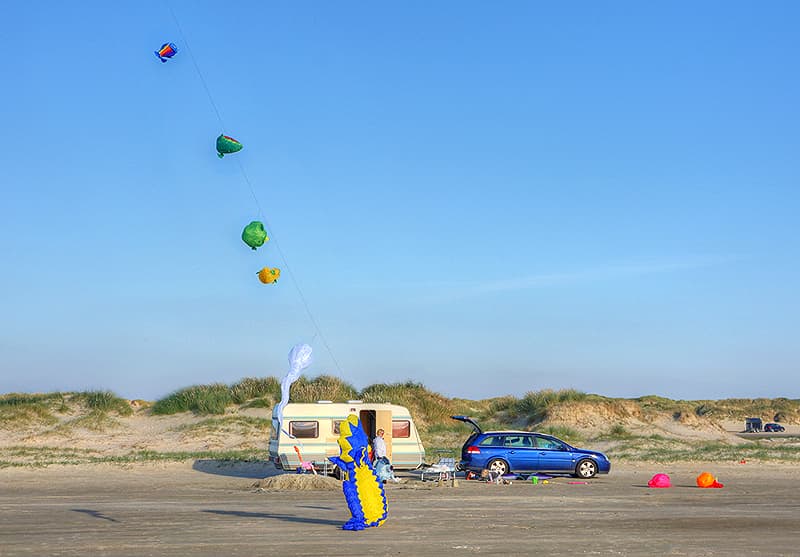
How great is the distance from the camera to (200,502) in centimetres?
2042

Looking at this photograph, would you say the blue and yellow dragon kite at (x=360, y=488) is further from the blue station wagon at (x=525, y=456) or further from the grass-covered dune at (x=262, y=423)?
the grass-covered dune at (x=262, y=423)

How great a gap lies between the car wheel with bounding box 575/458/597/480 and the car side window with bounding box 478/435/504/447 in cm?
235

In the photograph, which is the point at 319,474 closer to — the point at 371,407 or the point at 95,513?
the point at 371,407

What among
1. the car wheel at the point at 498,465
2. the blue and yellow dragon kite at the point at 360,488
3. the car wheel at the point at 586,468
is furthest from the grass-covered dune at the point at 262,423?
the blue and yellow dragon kite at the point at 360,488

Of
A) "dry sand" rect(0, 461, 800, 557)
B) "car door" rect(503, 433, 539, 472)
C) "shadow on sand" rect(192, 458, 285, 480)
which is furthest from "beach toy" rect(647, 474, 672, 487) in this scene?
"shadow on sand" rect(192, 458, 285, 480)

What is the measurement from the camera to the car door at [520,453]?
87.8ft

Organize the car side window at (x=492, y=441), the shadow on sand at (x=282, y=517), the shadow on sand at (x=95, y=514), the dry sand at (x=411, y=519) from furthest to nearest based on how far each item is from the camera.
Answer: the car side window at (x=492, y=441) < the shadow on sand at (x=95, y=514) < the shadow on sand at (x=282, y=517) < the dry sand at (x=411, y=519)

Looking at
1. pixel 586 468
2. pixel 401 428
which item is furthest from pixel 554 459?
pixel 401 428

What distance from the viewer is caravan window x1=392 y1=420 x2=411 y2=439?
26442mm

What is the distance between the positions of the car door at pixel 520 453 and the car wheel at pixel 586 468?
1290mm

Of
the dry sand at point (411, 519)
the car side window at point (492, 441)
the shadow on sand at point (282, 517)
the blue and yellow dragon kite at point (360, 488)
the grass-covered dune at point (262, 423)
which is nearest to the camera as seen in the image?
the dry sand at point (411, 519)

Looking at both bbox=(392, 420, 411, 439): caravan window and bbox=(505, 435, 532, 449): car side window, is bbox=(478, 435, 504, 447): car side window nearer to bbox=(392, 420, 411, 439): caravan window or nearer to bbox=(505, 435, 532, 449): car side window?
bbox=(505, 435, 532, 449): car side window

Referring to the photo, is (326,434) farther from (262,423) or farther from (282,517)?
(262,423)

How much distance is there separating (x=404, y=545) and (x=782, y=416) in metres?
68.3
